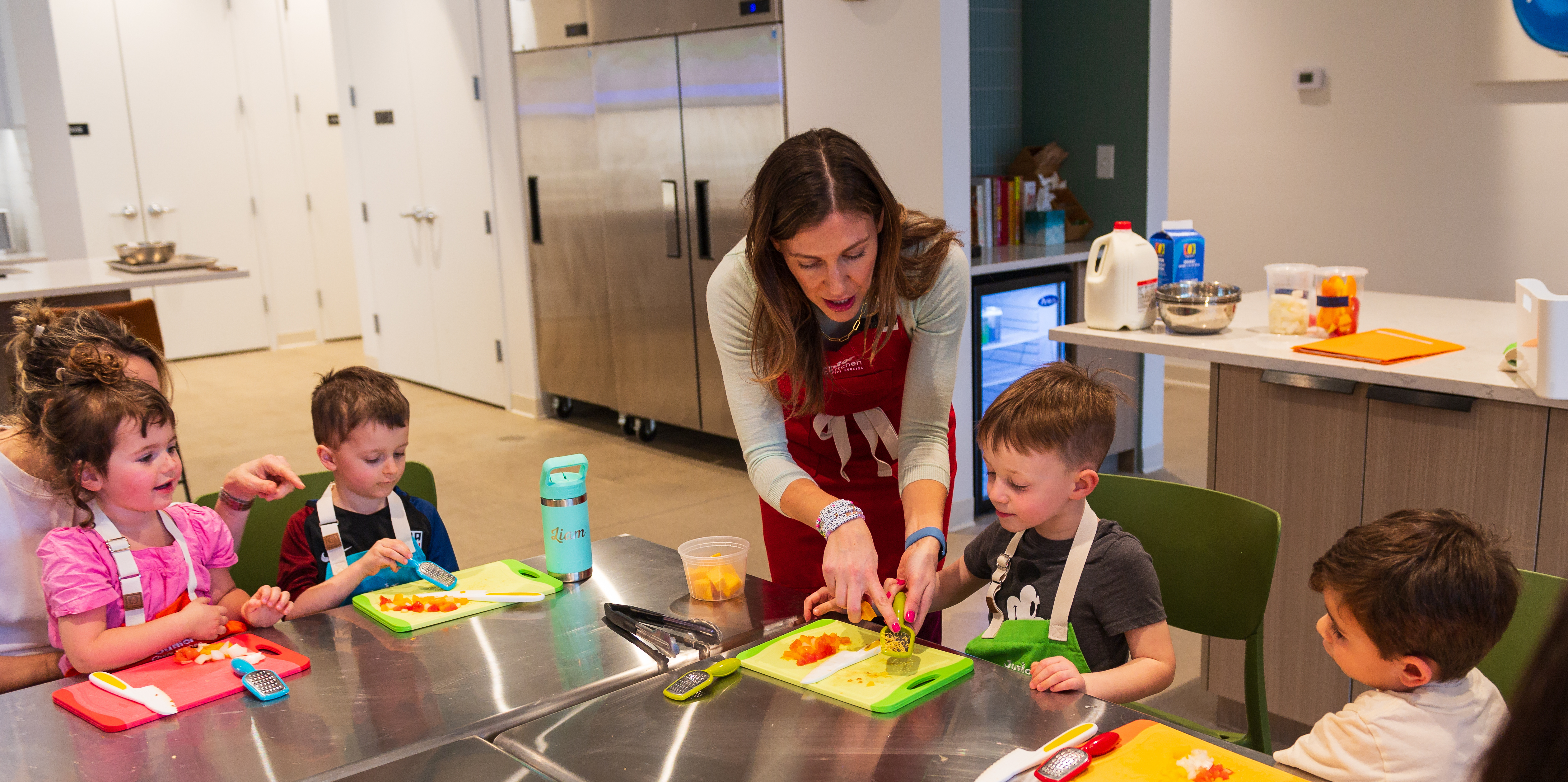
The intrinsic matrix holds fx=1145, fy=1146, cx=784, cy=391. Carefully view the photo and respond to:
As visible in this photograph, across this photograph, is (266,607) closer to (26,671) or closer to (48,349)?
(26,671)

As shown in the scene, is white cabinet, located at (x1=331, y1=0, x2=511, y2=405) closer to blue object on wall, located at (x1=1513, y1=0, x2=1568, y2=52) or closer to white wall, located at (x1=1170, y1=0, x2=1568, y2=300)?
white wall, located at (x1=1170, y1=0, x2=1568, y2=300)

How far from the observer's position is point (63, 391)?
5.55 ft

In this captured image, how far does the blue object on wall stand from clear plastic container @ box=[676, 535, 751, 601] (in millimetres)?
4549

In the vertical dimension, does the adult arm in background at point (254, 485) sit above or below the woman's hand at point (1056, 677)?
above

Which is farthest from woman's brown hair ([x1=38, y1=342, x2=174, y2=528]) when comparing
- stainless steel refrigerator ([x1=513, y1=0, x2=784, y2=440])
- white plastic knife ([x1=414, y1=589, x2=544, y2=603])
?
stainless steel refrigerator ([x1=513, y1=0, x2=784, y2=440])

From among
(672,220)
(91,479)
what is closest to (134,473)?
(91,479)

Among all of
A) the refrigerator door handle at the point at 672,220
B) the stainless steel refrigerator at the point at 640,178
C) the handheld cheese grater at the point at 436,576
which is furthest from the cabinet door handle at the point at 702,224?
the handheld cheese grater at the point at 436,576

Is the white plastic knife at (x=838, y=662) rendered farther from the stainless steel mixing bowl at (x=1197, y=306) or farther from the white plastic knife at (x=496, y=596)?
the stainless steel mixing bowl at (x=1197, y=306)

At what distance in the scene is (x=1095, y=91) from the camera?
182 inches

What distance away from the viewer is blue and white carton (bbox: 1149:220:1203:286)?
10.2 feet

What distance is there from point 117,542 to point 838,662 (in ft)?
3.52

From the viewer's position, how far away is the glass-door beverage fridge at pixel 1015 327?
4324mm

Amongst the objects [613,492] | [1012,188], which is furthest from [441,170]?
[1012,188]

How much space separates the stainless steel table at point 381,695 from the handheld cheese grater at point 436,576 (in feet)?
0.41
